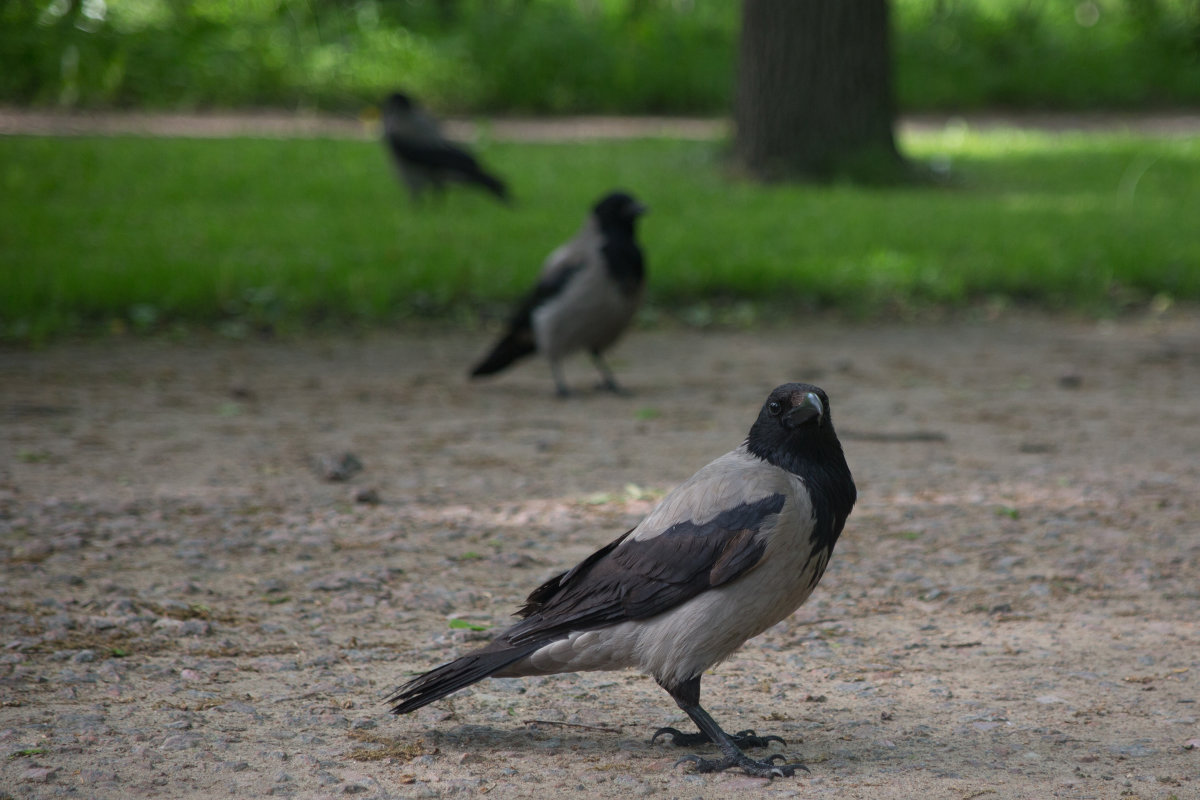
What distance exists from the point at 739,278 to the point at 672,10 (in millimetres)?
14253

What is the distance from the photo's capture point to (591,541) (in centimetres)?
546

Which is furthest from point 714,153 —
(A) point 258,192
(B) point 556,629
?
(B) point 556,629

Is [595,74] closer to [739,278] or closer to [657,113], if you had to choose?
[657,113]

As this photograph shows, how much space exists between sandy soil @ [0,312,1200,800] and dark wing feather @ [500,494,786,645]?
0.36 metres

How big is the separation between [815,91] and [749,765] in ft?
37.3

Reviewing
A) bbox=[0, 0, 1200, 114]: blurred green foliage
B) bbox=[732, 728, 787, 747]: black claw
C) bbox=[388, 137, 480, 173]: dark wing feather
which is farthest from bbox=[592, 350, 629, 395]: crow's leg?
bbox=[0, 0, 1200, 114]: blurred green foliage

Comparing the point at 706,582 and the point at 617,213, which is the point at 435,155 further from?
the point at 706,582

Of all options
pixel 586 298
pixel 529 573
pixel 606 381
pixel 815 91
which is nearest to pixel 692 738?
pixel 529 573

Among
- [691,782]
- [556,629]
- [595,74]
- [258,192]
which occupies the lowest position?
[691,782]

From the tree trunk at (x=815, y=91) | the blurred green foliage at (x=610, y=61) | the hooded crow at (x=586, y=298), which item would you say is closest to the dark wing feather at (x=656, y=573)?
the hooded crow at (x=586, y=298)

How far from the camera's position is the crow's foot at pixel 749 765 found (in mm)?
3389

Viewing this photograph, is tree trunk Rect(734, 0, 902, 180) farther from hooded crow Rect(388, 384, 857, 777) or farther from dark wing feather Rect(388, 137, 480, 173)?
hooded crow Rect(388, 384, 857, 777)

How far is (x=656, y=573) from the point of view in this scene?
11.5 ft

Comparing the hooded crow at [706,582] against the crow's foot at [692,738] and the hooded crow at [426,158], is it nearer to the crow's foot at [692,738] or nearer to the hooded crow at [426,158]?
the crow's foot at [692,738]
